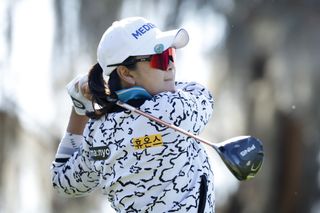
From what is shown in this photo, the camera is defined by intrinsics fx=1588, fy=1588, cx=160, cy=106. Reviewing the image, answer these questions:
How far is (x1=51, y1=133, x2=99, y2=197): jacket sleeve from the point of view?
7723 millimetres

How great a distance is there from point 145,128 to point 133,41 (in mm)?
412

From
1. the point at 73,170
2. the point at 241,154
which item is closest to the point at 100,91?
the point at 73,170

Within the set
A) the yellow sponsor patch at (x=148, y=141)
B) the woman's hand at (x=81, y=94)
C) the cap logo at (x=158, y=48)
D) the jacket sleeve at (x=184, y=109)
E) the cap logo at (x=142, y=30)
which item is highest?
the cap logo at (x=142, y=30)

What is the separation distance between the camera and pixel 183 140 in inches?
289

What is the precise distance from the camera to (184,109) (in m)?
7.36

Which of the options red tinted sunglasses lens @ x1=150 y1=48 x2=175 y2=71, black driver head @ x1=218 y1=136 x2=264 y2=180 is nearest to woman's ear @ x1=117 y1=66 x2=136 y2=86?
red tinted sunglasses lens @ x1=150 y1=48 x2=175 y2=71

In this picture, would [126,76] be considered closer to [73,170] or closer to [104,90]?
[104,90]

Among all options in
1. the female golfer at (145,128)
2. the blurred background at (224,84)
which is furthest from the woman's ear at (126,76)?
the blurred background at (224,84)

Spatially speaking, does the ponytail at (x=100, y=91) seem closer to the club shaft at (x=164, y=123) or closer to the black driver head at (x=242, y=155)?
the club shaft at (x=164, y=123)

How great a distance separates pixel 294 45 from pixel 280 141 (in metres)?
2.14

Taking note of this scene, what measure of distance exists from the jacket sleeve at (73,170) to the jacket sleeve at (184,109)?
0.51 metres

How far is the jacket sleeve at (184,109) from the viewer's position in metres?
7.32

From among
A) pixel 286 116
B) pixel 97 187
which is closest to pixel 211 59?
pixel 286 116

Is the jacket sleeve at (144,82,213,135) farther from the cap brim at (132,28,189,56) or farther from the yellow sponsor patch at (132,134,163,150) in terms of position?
the cap brim at (132,28,189,56)
